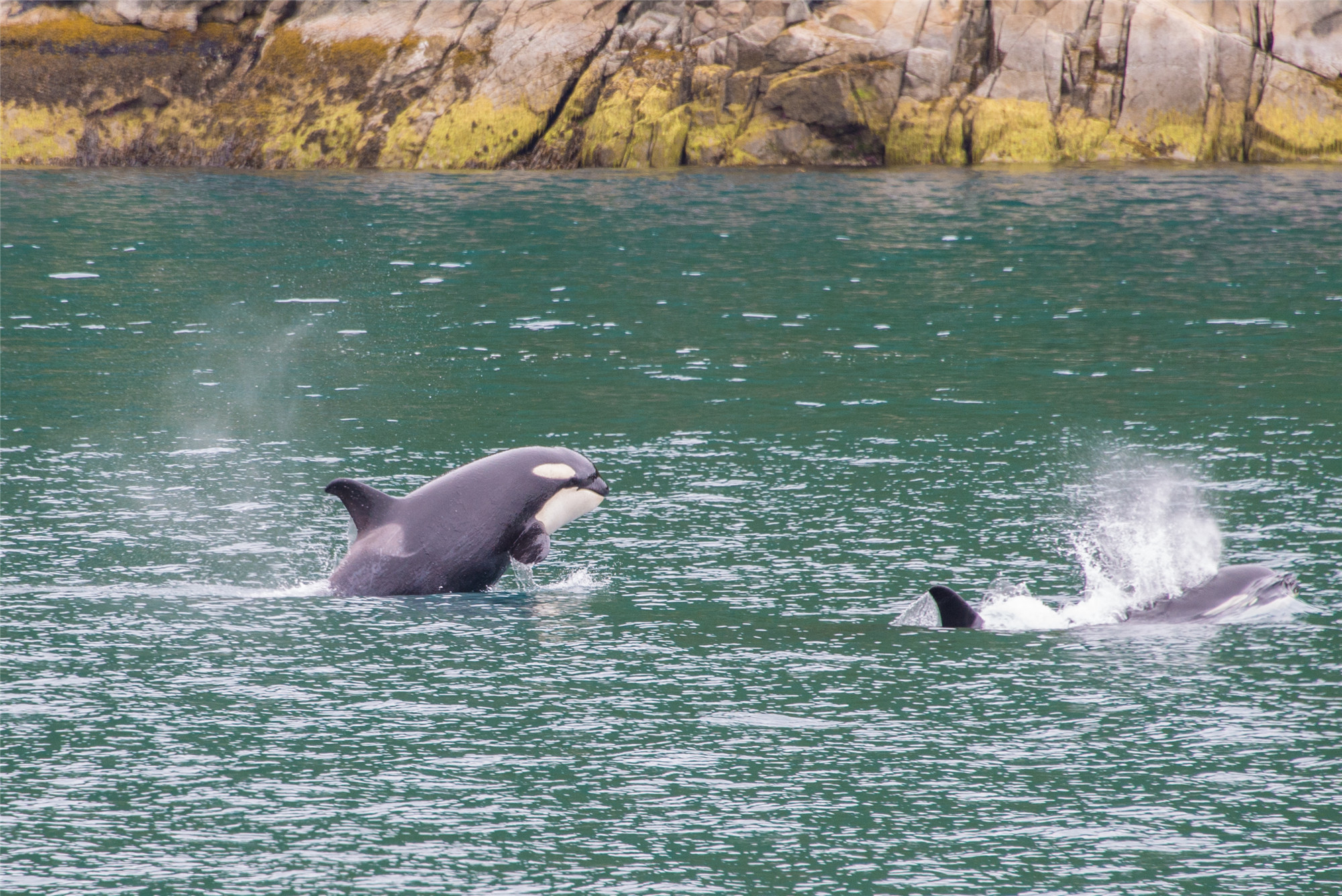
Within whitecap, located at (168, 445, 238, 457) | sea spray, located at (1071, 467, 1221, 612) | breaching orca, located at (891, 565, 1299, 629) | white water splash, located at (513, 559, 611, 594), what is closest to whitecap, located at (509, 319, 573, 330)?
whitecap, located at (168, 445, 238, 457)

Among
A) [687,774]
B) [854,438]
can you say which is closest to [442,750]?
[687,774]

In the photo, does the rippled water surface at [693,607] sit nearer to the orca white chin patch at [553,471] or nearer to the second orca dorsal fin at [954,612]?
the second orca dorsal fin at [954,612]

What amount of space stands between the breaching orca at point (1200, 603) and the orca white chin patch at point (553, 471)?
2.98m

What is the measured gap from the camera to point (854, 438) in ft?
63.9

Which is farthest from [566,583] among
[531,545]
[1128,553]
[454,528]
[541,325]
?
[541,325]

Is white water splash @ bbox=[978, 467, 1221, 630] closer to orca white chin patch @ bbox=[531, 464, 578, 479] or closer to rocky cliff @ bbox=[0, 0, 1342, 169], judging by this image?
A: orca white chin patch @ bbox=[531, 464, 578, 479]

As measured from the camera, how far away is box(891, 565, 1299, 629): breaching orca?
1227cm

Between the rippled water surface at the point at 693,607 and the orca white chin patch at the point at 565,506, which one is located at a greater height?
the orca white chin patch at the point at 565,506

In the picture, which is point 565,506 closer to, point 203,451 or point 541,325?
point 203,451

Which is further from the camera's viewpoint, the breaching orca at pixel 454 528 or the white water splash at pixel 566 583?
the white water splash at pixel 566 583

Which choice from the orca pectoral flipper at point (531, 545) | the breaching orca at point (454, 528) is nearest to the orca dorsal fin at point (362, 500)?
the breaching orca at point (454, 528)

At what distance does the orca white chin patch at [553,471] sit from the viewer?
43.7 feet

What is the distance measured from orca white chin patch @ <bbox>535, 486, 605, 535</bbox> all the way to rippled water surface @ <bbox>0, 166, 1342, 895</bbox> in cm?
61

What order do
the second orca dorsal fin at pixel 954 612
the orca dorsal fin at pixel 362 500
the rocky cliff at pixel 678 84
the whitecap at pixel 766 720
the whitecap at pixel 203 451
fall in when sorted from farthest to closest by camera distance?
1. the rocky cliff at pixel 678 84
2. the whitecap at pixel 203 451
3. the orca dorsal fin at pixel 362 500
4. the second orca dorsal fin at pixel 954 612
5. the whitecap at pixel 766 720
